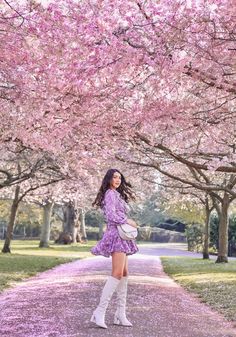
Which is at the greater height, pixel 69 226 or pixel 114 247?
pixel 69 226

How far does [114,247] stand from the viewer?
7.00 meters

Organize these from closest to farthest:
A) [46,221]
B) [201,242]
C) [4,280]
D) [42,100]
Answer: [42,100] → [4,280] → [46,221] → [201,242]

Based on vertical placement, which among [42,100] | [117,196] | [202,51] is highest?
[202,51]

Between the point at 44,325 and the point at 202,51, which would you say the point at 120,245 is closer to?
the point at 44,325

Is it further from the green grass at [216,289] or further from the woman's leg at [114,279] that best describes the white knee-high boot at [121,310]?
the green grass at [216,289]

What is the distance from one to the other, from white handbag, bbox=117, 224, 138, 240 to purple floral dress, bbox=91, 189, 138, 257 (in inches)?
2.2

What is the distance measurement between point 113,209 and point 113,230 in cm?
27

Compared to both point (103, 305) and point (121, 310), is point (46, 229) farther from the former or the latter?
point (103, 305)

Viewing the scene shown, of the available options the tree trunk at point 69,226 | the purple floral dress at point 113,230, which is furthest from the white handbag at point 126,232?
the tree trunk at point 69,226

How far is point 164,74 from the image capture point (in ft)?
26.6

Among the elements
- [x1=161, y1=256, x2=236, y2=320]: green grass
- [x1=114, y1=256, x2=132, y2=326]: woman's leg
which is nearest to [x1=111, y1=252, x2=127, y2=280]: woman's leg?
[x1=114, y1=256, x2=132, y2=326]: woman's leg

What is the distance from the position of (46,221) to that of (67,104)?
32519 millimetres

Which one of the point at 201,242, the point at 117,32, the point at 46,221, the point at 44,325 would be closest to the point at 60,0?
the point at 117,32

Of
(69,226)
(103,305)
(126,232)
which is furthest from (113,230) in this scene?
(69,226)
